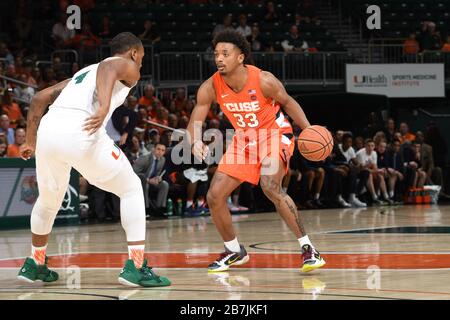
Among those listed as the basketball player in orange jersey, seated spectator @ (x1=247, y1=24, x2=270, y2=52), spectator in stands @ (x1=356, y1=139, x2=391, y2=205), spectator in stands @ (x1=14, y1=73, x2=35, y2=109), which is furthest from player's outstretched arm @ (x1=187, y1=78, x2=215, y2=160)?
seated spectator @ (x1=247, y1=24, x2=270, y2=52)

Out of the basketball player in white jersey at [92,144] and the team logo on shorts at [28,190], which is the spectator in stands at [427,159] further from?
the basketball player in white jersey at [92,144]

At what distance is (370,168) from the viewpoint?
66.2 feet

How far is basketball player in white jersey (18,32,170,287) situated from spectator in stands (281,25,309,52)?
1648cm

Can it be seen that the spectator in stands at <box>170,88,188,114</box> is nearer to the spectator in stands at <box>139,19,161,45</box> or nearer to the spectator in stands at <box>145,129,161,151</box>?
the spectator in stands at <box>145,129,161,151</box>

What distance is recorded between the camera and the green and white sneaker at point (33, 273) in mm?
A: 7016

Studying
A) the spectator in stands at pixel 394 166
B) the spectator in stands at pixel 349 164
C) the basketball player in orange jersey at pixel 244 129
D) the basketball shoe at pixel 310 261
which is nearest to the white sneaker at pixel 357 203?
the spectator in stands at pixel 349 164

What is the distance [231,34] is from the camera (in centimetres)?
809

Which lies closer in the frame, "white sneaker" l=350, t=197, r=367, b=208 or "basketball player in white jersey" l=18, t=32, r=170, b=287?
"basketball player in white jersey" l=18, t=32, r=170, b=287

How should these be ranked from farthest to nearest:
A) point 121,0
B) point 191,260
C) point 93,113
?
point 121,0, point 191,260, point 93,113

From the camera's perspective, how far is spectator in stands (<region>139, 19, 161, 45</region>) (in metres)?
22.0

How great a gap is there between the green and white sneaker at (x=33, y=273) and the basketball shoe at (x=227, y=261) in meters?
1.40
